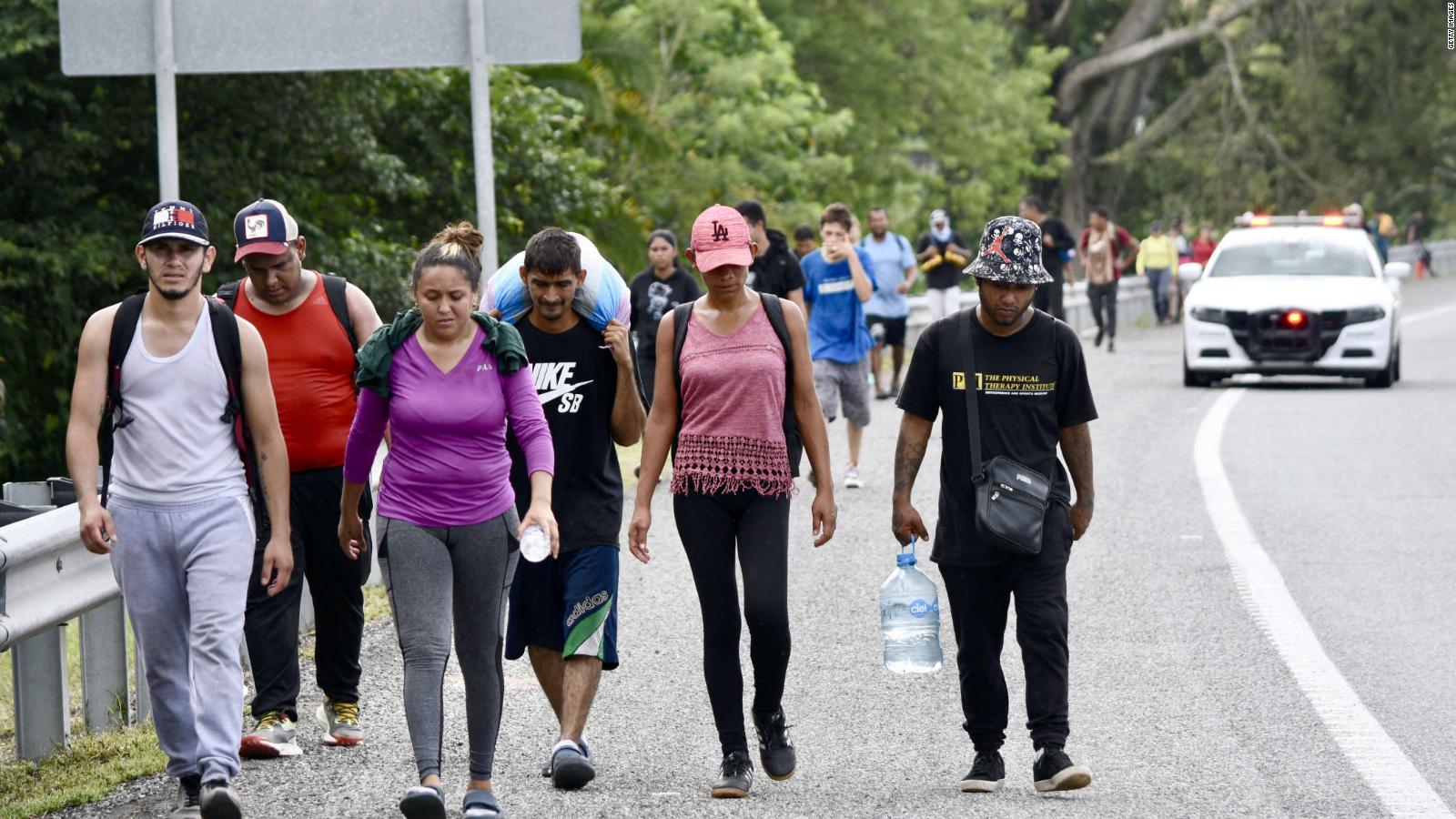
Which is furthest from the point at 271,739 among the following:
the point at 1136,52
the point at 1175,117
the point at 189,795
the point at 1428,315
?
the point at 1175,117

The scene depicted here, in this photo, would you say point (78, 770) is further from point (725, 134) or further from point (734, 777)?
point (725, 134)

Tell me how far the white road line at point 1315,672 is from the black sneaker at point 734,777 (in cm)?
183

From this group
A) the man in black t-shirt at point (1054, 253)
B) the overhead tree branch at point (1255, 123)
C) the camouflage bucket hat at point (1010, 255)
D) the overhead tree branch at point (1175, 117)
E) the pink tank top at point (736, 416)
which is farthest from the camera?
the overhead tree branch at point (1175, 117)

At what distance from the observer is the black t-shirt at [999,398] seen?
21.5 ft

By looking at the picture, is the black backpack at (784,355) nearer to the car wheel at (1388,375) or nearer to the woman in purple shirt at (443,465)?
the woman in purple shirt at (443,465)

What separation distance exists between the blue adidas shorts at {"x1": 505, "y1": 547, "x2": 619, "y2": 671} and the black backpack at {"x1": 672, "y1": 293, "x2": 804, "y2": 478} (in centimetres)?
46

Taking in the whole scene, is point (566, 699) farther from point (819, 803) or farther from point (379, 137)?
point (379, 137)

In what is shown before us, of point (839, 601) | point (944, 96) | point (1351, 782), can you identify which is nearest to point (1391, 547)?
point (839, 601)

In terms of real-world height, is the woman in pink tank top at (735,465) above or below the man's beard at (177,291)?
below

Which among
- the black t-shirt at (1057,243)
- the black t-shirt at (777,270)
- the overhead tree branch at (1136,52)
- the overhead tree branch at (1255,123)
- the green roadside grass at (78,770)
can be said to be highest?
the overhead tree branch at (1136,52)

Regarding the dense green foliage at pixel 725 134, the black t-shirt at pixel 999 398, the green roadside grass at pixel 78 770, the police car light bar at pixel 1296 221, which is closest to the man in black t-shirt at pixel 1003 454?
the black t-shirt at pixel 999 398

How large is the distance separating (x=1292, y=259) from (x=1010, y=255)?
16.7 metres

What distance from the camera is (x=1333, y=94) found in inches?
1966

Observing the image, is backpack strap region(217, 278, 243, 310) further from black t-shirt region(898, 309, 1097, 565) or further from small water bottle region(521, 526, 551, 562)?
black t-shirt region(898, 309, 1097, 565)
